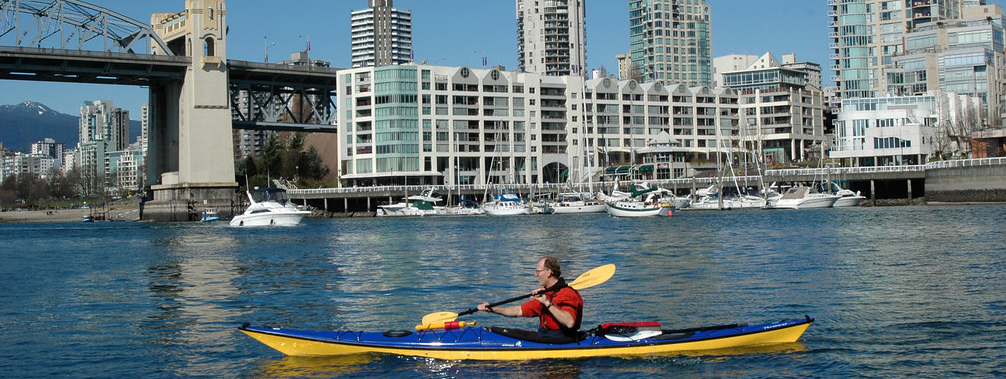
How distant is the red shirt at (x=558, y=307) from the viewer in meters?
14.0

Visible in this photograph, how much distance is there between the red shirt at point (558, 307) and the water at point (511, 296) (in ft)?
2.31

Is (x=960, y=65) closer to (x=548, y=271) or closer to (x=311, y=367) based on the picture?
(x=548, y=271)

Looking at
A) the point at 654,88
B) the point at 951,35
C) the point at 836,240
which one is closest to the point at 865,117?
the point at 951,35

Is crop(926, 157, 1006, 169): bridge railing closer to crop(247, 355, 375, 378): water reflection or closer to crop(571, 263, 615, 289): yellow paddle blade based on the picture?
crop(571, 263, 615, 289): yellow paddle blade

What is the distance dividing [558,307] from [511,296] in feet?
30.6

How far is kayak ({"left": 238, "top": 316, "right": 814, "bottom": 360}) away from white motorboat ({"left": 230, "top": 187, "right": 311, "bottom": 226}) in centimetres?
5690

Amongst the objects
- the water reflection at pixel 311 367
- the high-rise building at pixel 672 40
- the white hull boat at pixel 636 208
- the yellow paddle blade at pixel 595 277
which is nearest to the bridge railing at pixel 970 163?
the white hull boat at pixel 636 208

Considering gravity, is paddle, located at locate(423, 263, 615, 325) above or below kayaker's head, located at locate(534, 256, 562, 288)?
below

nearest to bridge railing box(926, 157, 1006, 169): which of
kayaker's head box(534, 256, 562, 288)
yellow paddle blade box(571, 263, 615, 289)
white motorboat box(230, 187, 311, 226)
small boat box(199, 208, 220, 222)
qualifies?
white motorboat box(230, 187, 311, 226)

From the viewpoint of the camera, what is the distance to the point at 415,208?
10038cm

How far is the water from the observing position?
15.2 metres

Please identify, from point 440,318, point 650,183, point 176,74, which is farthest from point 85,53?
point 440,318

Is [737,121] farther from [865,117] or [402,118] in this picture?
[402,118]

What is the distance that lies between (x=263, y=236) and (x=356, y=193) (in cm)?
4831
